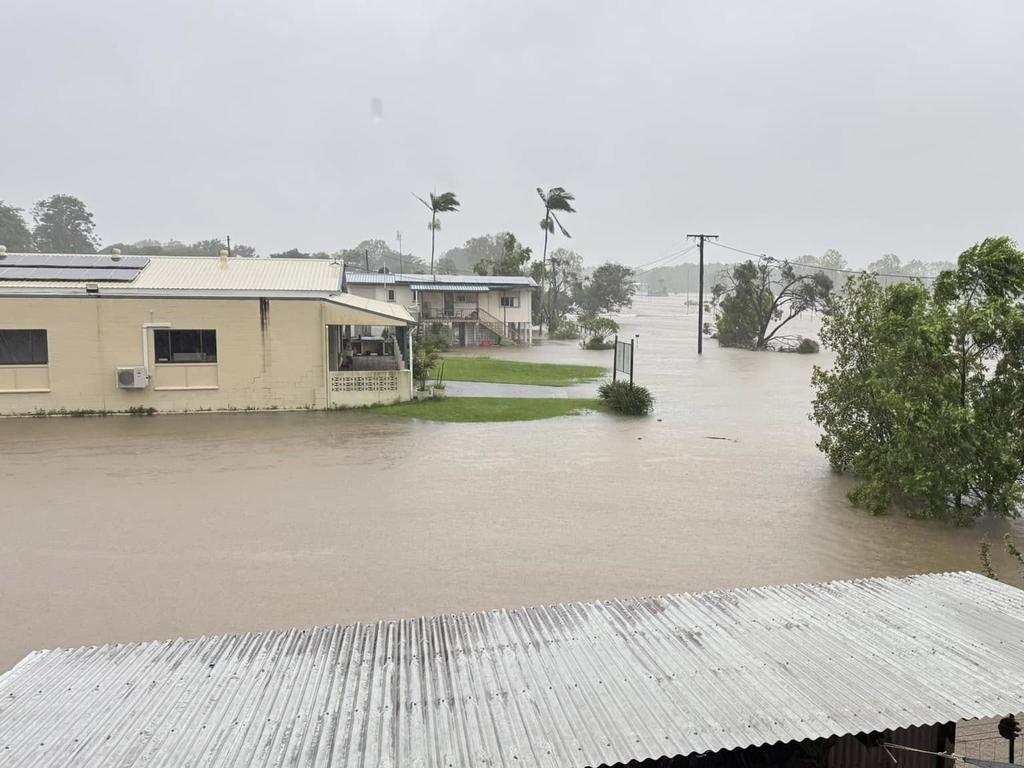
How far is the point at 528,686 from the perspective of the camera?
15.0 feet

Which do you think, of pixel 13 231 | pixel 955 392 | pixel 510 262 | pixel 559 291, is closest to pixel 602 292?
pixel 559 291

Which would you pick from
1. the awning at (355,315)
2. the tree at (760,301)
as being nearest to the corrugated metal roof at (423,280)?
the tree at (760,301)

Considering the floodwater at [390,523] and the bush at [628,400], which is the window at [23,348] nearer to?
the floodwater at [390,523]

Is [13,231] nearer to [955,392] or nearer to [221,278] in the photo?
[221,278]

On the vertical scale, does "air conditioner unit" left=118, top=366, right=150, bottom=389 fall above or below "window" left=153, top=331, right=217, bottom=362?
below

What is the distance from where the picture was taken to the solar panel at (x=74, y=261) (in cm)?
2502

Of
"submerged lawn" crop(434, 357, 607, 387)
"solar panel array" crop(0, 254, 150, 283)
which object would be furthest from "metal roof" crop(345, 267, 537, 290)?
"solar panel array" crop(0, 254, 150, 283)

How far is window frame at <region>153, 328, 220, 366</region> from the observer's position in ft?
75.2

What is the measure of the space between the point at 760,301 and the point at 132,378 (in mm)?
49301

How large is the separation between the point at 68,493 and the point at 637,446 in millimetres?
12675

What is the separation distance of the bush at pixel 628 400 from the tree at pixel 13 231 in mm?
80073

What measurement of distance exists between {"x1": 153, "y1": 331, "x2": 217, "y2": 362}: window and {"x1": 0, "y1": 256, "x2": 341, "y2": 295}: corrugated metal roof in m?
1.36

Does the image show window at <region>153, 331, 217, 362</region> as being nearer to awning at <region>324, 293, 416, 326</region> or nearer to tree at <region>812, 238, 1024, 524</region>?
awning at <region>324, 293, 416, 326</region>

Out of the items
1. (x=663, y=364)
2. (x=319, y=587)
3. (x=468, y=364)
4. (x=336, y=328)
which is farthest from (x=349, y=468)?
(x=663, y=364)
